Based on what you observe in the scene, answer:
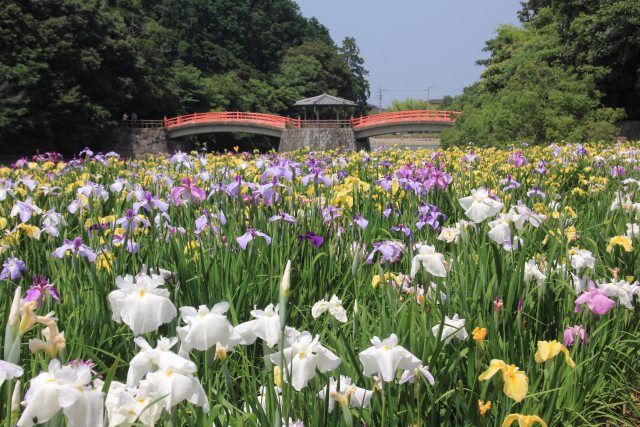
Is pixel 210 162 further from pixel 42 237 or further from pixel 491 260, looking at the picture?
pixel 491 260

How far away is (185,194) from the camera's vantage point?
3232 millimetres

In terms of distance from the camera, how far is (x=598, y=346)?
2.01 meters

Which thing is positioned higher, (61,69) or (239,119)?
(61,69)

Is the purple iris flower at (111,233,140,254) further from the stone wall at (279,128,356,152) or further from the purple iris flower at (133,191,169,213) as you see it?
the stone wall at (279,128,356,152)

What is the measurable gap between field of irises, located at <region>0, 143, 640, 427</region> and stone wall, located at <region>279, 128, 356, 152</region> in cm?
3185

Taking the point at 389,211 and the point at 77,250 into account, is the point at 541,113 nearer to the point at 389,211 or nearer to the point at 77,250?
the point at 389,211

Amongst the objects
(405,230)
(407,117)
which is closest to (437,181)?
(405,230)

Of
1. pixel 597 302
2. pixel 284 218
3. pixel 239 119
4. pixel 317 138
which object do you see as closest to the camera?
pixel 597 302

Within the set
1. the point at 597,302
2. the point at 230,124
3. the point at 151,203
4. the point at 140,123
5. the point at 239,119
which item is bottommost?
the point at 597,302

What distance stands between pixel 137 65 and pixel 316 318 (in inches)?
1624

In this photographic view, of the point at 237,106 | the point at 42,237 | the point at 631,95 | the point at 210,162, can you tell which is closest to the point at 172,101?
the point at 237,106

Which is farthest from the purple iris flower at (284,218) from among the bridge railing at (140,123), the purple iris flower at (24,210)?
the bridge railing at (140,123)

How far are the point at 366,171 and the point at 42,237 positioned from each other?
11.4 ft

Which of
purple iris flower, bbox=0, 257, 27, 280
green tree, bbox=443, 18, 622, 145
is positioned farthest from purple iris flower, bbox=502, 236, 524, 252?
green tree, bbox=443, 18, 622, 145
